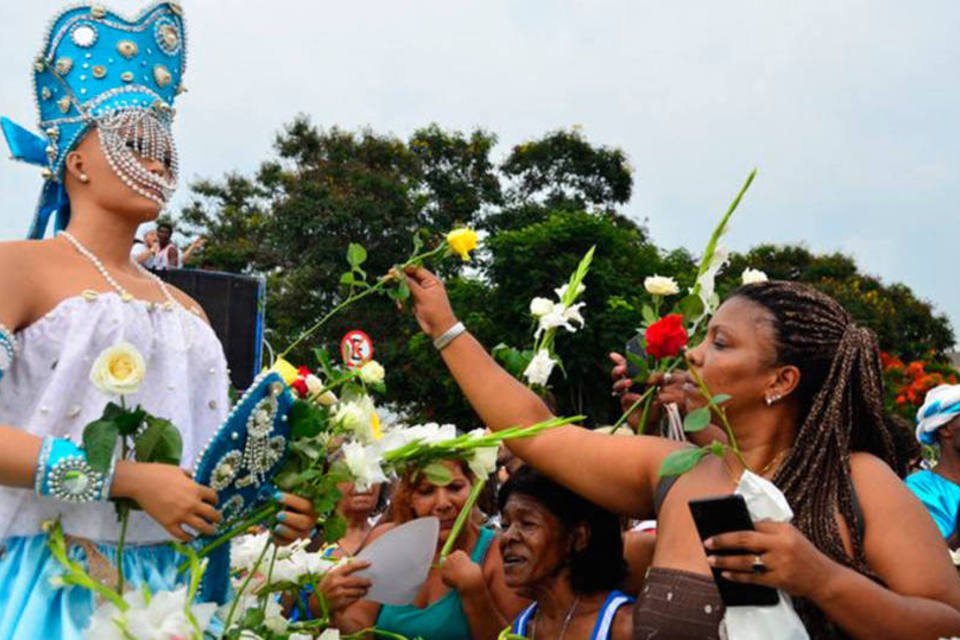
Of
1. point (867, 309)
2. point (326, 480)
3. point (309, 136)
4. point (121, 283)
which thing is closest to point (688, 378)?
point (326, 480)

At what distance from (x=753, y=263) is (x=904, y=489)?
33.0 metres

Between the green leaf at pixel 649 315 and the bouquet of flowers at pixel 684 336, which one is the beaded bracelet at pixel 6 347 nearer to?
the bouquet of flowers at pixel 684 336

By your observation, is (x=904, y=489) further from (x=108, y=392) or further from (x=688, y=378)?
(x=108, y=392)

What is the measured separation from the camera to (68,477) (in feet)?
7.46

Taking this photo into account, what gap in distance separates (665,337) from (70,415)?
1.30 m

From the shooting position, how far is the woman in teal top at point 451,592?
144 inches

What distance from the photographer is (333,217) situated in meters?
23.7

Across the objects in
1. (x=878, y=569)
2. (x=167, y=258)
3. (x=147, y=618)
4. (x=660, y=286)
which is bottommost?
(x=147, y=618)

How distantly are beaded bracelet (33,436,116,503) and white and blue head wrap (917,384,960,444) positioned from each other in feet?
15.3

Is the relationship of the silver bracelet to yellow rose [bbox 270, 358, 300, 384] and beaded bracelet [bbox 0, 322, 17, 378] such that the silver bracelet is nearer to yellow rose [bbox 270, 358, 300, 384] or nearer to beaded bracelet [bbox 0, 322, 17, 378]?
yellow rose [bbox 270, 358, 300, 384]

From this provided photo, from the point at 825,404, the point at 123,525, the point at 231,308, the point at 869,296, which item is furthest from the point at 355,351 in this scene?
the point at 869,296

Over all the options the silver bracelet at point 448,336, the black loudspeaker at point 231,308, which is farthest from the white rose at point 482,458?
the black loudspeaker at point 231,308

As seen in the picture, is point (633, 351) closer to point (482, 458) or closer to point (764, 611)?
point (482, 458)

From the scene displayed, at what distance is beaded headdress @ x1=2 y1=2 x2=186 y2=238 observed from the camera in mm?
2801
